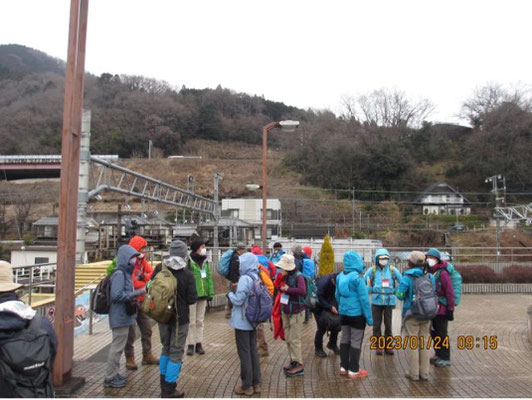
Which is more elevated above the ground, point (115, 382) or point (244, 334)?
point (244, 334)

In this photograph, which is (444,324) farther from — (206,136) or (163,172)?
(206,136)

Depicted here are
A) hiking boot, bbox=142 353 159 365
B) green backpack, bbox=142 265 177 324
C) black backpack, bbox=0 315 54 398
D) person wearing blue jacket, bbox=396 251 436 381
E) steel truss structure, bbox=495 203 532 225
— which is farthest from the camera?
steel truss structure, bbox=495 203 532 225

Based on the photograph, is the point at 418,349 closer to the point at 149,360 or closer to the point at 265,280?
the point at 265,280

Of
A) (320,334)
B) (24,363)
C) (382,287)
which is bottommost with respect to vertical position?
(320,334)

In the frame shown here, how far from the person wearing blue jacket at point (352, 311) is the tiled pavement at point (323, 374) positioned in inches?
8.6

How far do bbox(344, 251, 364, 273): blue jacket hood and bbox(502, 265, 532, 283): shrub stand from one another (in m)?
13.1

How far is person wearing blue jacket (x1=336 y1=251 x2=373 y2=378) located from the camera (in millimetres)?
5336

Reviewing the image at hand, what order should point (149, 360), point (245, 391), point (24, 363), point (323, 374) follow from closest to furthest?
point (24, 363)
point (245, 391)
point (323, 374)
point (149, 360)

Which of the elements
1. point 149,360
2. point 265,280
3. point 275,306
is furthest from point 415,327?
point 149,360

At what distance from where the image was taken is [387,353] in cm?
668

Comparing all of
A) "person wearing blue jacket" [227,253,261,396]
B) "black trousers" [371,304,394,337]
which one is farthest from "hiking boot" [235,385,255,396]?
"black trousers" [371,304,394,337]

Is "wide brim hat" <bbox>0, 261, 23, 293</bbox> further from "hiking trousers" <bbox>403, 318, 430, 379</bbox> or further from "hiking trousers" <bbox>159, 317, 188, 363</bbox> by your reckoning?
"hiking trousers" <bbox>403, 318, 430, 379</bbox>

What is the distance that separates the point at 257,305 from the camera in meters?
4.94

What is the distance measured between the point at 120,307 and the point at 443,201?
56331 millimetres
